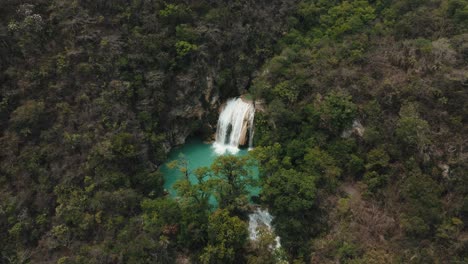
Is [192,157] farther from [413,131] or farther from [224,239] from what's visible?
[413,131]

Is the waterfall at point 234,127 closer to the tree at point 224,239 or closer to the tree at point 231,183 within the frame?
the tree at point 231,183

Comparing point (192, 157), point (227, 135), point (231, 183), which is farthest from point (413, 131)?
point (192, 157)

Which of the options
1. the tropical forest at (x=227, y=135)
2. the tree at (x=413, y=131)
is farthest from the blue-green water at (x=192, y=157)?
the tree at (x=413, y=131)

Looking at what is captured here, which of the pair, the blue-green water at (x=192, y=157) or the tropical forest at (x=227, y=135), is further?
the blue-green water at (x=192, y=157)

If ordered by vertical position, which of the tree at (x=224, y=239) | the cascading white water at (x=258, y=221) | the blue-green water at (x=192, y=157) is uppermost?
the tree at (x=224, y=239)

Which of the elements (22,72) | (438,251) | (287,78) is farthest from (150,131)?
(438,251)

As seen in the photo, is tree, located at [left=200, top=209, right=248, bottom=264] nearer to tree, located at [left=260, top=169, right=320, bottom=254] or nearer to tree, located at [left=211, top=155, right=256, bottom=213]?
tree, located at [left=211, top=155, right=256, bottom=213]

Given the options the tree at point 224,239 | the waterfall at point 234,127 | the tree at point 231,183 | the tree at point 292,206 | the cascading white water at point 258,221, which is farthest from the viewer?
the waterfall at point 234,127
